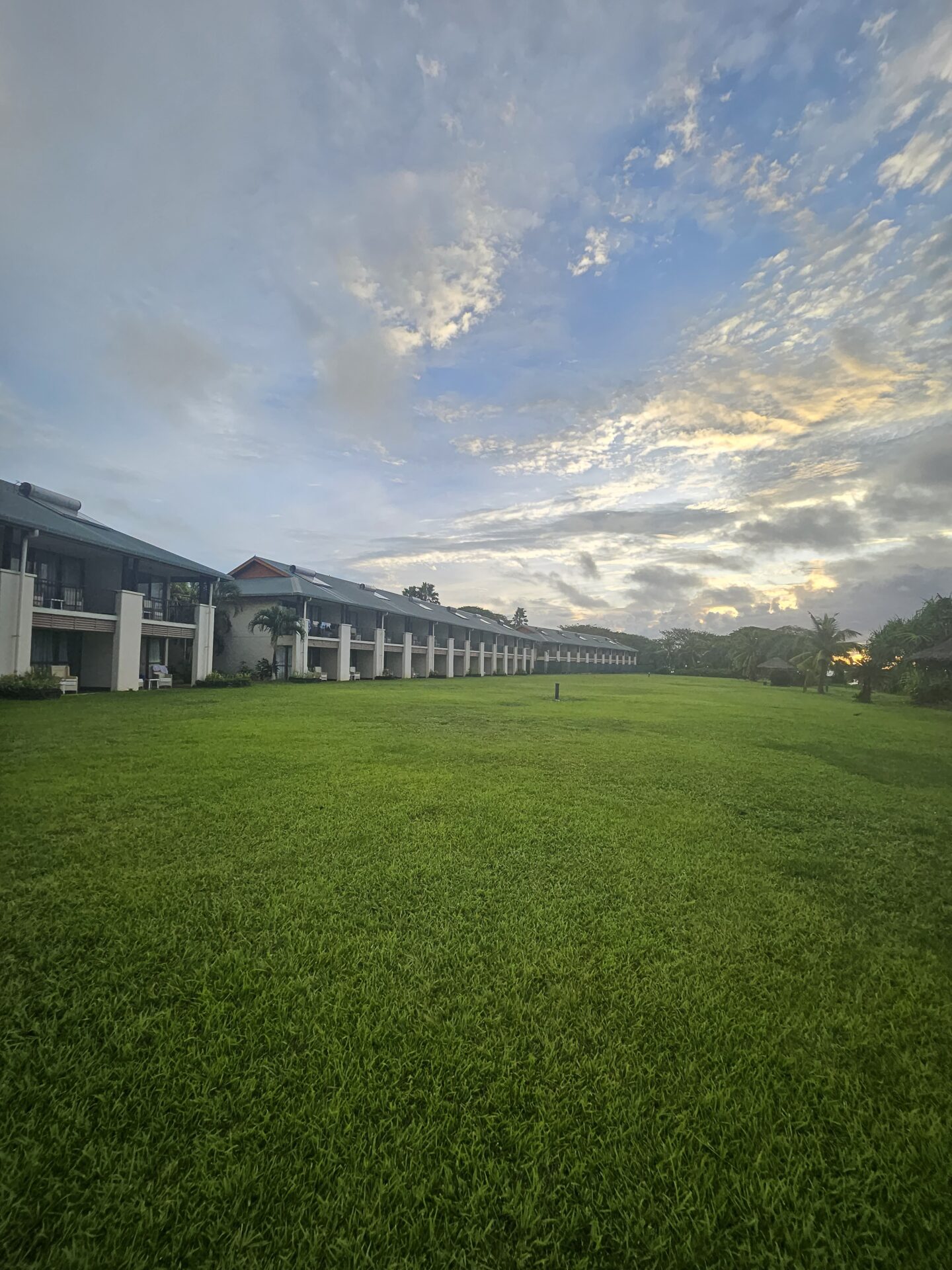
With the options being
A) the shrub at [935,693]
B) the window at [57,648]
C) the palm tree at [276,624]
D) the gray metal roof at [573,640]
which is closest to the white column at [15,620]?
the window at [57,648]

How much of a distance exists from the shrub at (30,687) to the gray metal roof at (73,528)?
4260 millimetres

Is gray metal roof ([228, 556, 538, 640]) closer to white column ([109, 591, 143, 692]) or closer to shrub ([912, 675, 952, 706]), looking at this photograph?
white column ([109, 591, 143, 692])

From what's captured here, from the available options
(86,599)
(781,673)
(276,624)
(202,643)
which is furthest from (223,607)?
(781,673)

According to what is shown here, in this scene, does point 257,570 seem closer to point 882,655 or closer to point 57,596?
point 57,596

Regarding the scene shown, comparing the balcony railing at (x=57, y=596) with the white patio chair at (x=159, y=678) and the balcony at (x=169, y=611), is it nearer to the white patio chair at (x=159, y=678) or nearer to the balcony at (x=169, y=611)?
the balcony at (x=169, y=611)

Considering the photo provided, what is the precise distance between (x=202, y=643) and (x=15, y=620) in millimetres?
8046

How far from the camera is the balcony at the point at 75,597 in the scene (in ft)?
62.9

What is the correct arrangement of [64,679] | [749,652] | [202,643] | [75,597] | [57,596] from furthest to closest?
[749,652] → [202,643] → [75,597] → [57,596] → [64,679]

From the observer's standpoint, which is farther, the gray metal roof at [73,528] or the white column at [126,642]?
the white column at [126,642]

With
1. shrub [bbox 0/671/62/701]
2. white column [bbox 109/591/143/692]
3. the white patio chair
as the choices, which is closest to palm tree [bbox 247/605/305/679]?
→ the white patio chair

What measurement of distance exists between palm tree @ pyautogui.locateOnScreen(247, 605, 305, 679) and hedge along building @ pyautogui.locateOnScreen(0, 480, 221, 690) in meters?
3.01

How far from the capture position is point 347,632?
31656 mm

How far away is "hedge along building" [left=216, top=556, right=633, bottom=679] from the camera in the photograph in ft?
96.1

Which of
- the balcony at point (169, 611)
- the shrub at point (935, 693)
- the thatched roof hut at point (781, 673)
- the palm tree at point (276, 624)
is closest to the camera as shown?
the balcony at point (169, 611)
